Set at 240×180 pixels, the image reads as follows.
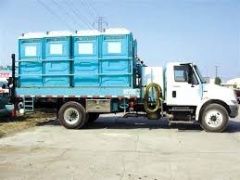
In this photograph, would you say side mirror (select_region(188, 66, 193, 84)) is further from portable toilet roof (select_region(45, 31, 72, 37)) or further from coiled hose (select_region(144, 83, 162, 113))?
portable toilet roof (select_region(45, 31, 72, 37))

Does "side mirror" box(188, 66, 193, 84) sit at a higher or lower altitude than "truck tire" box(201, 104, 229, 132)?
higher

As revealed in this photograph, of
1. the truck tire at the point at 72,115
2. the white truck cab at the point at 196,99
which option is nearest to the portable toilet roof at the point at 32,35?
the truck tire at the point at 72,115

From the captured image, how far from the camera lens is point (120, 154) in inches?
299

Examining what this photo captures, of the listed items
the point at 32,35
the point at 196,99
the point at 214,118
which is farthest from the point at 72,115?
the point at 214,118

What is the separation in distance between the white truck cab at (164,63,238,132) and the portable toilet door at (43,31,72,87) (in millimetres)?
3866

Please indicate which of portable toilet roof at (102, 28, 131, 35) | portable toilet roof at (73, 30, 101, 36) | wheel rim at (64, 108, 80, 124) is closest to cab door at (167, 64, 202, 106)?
portable toilet roof at (102, 28, 131, 35)

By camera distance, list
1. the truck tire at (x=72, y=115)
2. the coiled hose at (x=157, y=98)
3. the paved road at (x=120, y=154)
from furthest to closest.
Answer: the truck tire at (x=72, y=115)
the coiled hose at (x=157, y=98)
the paved road at (x=120, y=154)

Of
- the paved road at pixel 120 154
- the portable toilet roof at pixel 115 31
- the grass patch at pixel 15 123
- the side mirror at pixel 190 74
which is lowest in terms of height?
the paved road at pixel 120 154

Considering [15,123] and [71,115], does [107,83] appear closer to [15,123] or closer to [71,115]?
[71,115]

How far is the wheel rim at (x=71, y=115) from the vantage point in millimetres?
11859

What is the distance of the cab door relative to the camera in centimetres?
1134

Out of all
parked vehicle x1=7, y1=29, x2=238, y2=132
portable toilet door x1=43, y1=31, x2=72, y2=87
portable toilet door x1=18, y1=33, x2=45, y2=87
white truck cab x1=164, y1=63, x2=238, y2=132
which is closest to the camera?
white truck cab x1=164, y1=63, x2=238, y2=132

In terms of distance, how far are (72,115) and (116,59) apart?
9.04 ft

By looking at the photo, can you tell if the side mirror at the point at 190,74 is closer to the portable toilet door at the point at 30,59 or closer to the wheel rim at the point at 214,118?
the wheel rim at the point at 214,118
